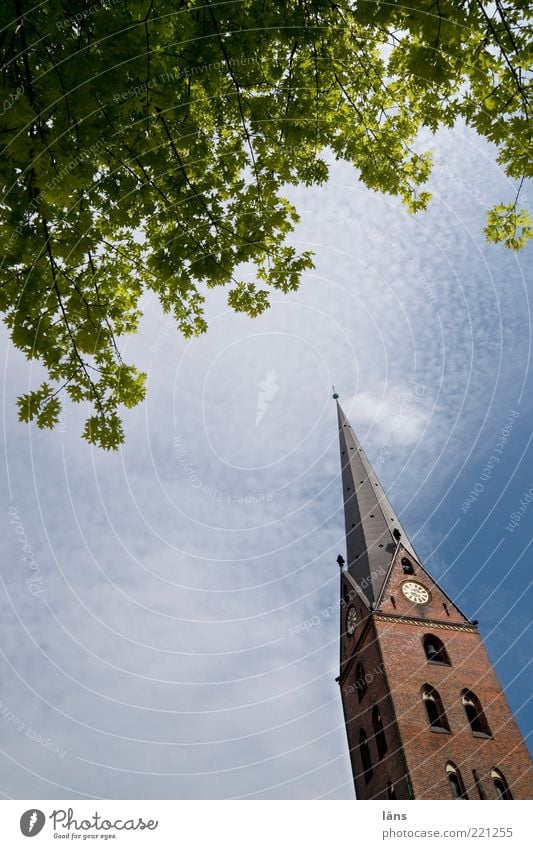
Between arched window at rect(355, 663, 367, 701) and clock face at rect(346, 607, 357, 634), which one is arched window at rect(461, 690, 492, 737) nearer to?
arched window at rect(355, 663, 367, 701)

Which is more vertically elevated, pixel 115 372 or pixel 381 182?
pixel 381 182

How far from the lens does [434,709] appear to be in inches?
1093

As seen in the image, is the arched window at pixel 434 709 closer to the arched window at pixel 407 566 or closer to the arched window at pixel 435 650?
the arched window at pixel 435 650

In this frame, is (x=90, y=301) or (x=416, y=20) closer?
(x=416, y=20)

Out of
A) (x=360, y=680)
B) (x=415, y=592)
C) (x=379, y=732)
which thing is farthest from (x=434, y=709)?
(x=415, y=592)

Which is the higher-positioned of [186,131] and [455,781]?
[186,131]

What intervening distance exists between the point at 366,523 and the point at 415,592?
6.74 meters

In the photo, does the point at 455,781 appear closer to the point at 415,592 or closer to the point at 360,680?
the point at 360,680

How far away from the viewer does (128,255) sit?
7086 mm
